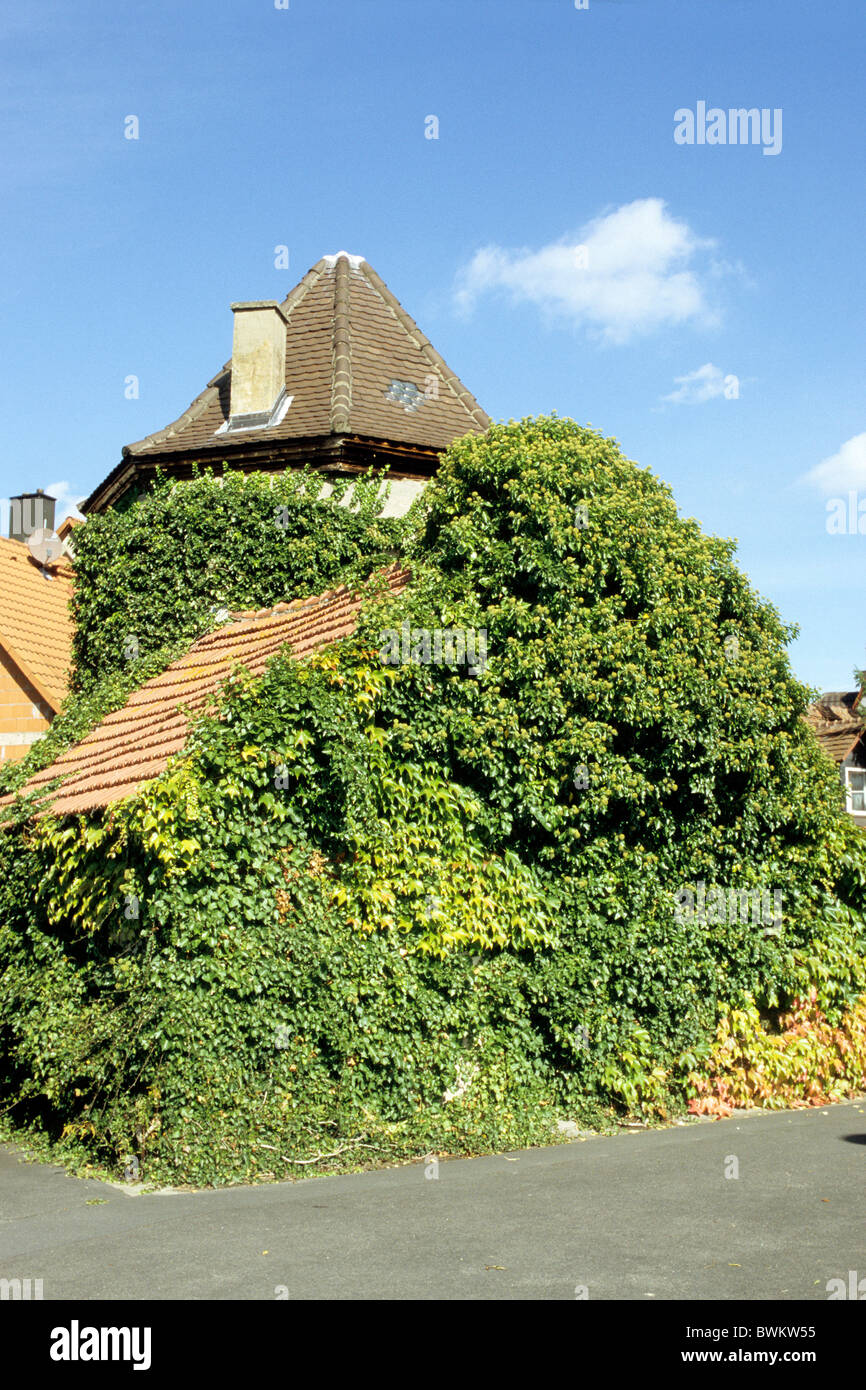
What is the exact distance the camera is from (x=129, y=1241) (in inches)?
277

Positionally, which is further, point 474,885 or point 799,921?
point 799,921

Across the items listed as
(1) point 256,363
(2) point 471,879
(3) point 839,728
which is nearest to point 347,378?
(1) point 256,363

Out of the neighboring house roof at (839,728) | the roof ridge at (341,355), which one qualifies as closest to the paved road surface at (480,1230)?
the roof ridge at (341,355)

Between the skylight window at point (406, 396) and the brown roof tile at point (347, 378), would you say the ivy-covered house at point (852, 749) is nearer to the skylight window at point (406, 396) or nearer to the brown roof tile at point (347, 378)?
→ the brown roof tile at point (347, 378)

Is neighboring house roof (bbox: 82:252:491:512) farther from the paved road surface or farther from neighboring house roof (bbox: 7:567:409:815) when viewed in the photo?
the paved road surface

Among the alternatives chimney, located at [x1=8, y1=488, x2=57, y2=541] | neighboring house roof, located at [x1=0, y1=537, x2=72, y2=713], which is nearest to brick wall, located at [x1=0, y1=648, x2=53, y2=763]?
neighboring house roof, located at [x1=0, y1=537, x2=72, y2=713]

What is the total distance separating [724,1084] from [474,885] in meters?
3.65

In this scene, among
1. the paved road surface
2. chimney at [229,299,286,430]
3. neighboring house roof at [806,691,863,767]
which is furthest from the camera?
neighboring house roof at [806,691,863,767]

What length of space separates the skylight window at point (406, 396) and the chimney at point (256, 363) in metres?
1.60

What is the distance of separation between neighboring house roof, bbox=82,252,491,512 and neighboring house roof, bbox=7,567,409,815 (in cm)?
267

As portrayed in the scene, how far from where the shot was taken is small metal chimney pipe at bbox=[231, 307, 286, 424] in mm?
16125

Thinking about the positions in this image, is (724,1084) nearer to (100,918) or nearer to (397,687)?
(397,687)

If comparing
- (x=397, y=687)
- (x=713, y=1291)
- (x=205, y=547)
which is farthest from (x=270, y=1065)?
(x=205, y=547)

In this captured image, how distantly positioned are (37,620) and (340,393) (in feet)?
19.8
